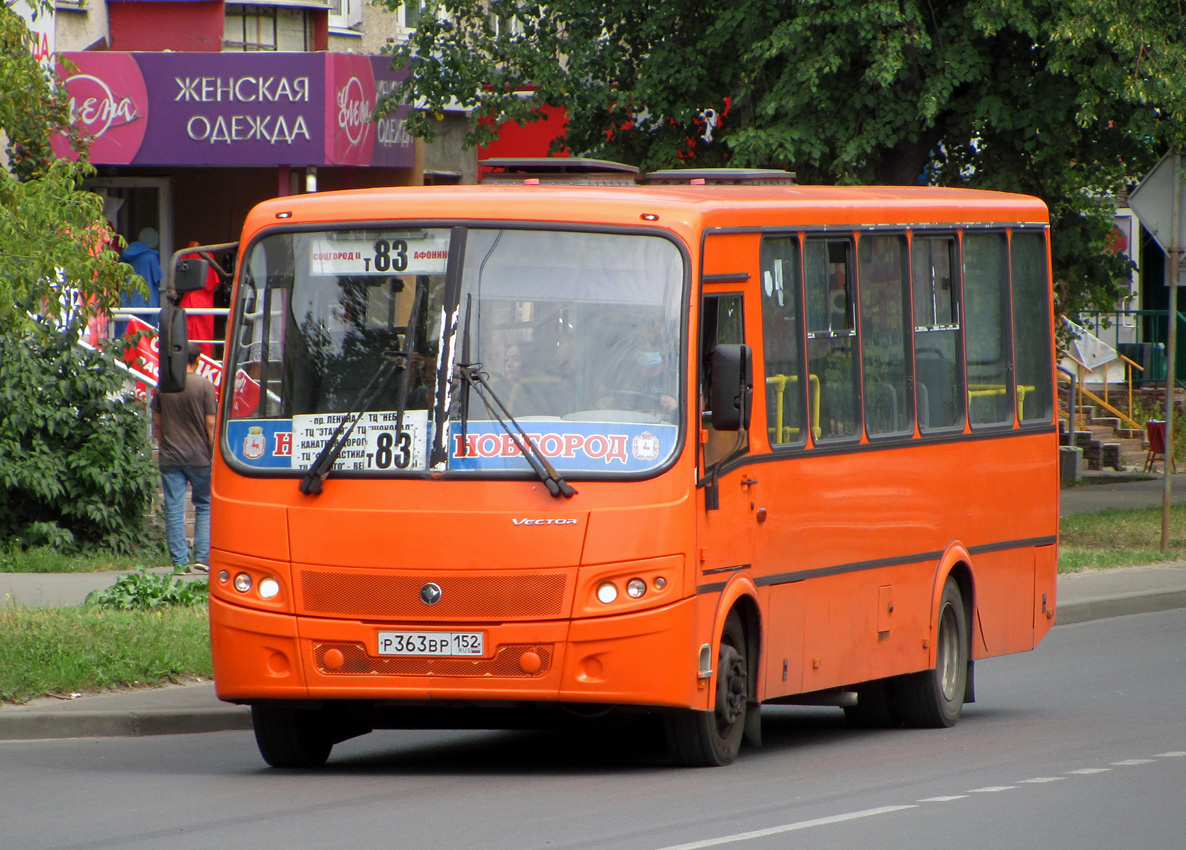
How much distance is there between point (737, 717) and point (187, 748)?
2.76 m

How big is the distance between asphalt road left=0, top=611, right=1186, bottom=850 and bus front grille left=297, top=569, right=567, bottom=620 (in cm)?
73

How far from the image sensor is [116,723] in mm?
10969

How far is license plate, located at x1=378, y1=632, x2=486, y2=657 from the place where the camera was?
29.4 ft

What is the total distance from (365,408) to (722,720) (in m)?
2.07

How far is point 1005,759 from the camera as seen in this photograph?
33.1ft

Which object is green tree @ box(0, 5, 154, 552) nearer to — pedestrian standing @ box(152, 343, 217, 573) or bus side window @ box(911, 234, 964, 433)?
pedestrian standing @ box(152, 343, 217, 573)

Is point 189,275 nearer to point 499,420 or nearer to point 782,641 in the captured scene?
point 499,420

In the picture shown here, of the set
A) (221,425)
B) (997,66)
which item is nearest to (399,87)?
(997,66)

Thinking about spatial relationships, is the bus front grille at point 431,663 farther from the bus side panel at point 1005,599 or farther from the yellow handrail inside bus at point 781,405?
the bus side panel at point 1005,599

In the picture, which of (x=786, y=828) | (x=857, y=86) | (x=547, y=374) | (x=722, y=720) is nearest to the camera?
(x=786, y=828)

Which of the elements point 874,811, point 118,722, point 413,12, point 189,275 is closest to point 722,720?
point 874,811

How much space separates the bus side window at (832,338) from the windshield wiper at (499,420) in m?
1.90

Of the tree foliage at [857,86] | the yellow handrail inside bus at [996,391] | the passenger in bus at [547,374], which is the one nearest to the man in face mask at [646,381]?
the passenger in bus at [547,374]

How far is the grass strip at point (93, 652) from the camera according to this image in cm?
1152
